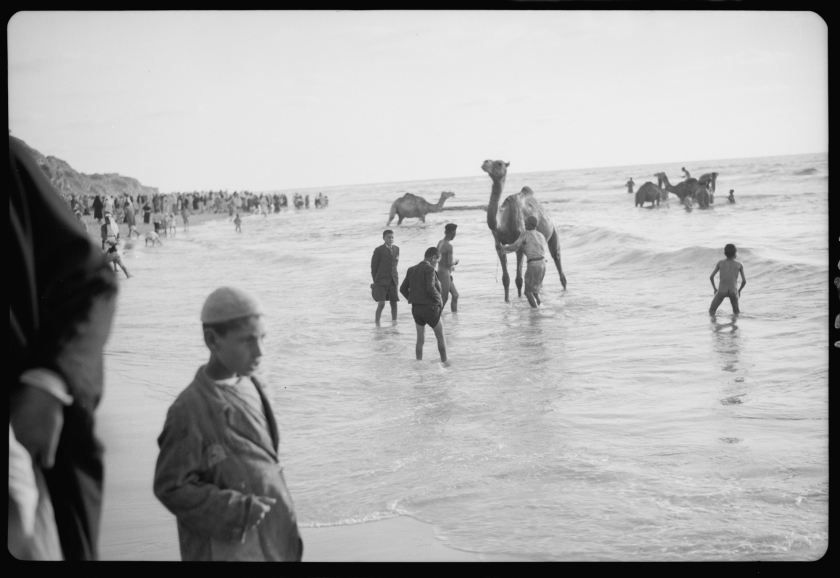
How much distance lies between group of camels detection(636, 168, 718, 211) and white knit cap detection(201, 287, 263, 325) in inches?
76.9

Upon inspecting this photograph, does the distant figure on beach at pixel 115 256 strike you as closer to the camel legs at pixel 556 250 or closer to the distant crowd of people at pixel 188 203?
the distant crowd of people at pixel 188 203

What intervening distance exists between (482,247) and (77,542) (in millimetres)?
2129

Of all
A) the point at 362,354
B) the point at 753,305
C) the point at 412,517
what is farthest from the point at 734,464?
the point at 362,354

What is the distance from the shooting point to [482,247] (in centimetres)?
390

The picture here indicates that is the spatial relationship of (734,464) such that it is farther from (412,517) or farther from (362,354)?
(362,354)

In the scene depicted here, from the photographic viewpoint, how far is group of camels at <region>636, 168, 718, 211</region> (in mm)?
3566

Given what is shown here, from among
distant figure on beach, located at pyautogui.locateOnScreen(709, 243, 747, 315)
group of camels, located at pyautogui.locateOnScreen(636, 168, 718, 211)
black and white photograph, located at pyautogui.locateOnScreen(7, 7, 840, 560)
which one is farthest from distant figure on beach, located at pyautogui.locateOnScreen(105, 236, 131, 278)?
distant figure on beach, located at pyautogui.locateOnScreen(709, 243, 747, 315)

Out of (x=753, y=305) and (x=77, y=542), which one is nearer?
(x=77, y=542)

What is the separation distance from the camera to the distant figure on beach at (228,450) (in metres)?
2.52

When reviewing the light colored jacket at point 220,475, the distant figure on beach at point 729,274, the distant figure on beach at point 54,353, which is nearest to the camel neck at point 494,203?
the distant figure on beach at point 729,274

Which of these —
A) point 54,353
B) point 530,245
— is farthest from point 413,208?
point 54,353

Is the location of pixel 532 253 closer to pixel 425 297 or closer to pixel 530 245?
pixel 530 245

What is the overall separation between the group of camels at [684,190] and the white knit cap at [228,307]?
Answer: 1952 millimetres

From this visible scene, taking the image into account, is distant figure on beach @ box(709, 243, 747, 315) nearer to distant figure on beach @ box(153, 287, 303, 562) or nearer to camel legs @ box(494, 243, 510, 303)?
camel legs @ box(494, 243, 510, 303)
